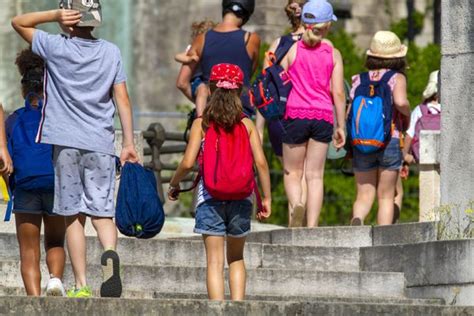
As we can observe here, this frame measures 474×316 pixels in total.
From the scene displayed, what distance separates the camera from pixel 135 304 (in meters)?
11.1

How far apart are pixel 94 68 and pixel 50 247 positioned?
3.75ft

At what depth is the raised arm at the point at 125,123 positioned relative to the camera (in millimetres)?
12438

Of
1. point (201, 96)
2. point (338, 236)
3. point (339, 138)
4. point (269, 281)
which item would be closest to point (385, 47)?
point (339, 138)

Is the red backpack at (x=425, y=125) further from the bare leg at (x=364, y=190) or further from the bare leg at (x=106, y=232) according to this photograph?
the bare leg at (x=106, y=232)

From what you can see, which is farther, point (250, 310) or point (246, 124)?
point (246, 124)

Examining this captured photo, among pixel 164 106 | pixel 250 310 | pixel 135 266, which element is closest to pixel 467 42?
pixel 135 266

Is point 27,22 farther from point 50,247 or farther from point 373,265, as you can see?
point 373,265

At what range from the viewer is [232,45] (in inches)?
623

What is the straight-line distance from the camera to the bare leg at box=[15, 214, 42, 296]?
12852 millimetres

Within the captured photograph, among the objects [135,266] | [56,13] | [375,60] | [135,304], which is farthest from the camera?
[375,60]

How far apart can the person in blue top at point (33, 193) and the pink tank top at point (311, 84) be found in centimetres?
322

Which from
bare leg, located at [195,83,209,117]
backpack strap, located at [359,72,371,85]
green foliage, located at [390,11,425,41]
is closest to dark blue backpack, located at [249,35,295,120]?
bare leg, located at [195,83,209,117]

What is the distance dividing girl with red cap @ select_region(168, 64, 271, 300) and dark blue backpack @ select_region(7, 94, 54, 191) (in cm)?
82

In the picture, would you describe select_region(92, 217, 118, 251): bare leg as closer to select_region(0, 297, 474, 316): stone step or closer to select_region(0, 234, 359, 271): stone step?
select_region(0, 297, 474, 316): stone step
